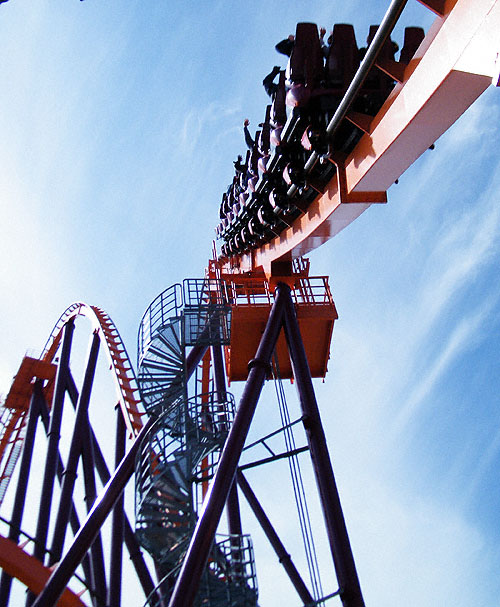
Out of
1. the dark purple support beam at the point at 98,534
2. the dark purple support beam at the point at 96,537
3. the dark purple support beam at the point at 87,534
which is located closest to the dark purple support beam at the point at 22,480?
the dark purple support beam at the point at 98,534

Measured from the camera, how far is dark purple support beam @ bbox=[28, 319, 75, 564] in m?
10.0

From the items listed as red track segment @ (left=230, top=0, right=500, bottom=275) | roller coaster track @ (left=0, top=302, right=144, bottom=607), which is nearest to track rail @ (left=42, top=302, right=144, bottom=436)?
roller coaster track @ (left=0, top=302, right=144, bottom=607)

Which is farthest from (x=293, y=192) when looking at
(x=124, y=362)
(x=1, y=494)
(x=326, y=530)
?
(x=1, y=494)

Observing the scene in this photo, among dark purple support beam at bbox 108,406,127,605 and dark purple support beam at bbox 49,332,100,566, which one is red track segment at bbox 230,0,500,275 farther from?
dark purple support beam at bbox 49,332,100,566

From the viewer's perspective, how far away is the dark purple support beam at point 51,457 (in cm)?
1005

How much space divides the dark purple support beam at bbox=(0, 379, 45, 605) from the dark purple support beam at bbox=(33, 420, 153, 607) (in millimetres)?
2928

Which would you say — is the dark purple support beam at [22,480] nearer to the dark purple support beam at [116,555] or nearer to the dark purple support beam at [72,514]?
the dark purple support beam at [72,514]

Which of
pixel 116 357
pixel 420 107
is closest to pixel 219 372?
pixel 116 357

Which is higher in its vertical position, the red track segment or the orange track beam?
the red track segment

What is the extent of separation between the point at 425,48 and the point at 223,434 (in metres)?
4.96

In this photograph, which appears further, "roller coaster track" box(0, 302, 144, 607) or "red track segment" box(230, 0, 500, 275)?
"roller coaster track" box(0, 302, 144, 607)

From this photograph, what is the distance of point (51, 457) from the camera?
432 inches

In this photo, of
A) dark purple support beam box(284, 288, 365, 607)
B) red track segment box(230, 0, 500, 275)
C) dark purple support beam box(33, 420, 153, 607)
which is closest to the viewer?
red track segment box(230, 0, 500, 275)

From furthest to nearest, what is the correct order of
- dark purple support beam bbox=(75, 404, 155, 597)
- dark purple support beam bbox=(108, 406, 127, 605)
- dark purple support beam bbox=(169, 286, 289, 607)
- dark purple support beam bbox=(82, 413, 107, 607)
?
dark purple support beam bbox=(75, 404, 155, 597), dark purple support beam bbox=(82, 413, 107, 607), dark purple support beam bbox=(108, 406, 127, 605), dark purple support beam bbox=(169, 286, 289, 607)
